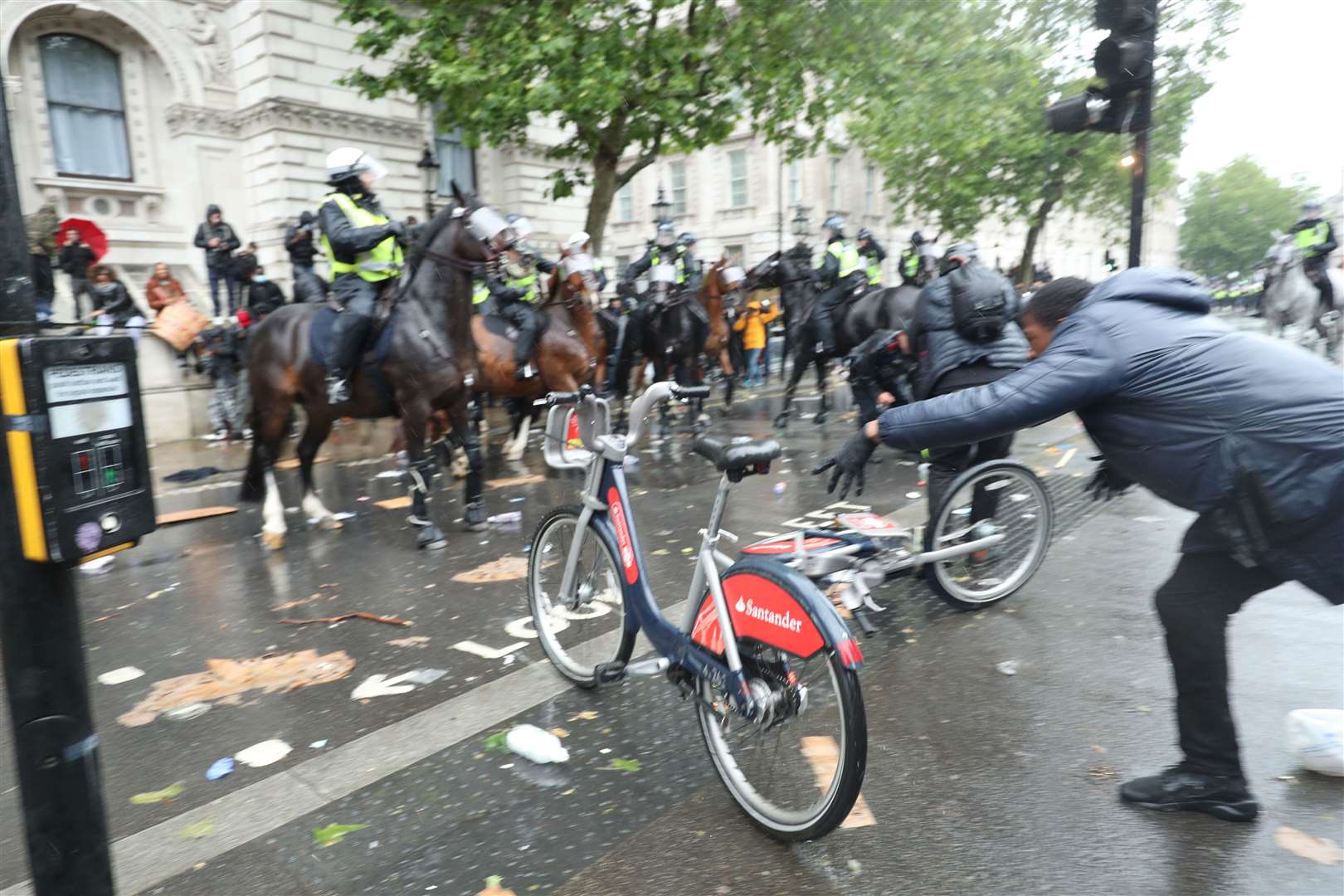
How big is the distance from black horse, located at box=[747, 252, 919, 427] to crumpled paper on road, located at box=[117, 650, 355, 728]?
6.62m

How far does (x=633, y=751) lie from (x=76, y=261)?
14355 mm

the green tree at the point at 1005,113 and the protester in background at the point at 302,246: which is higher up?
the green tree at the point at 1005,113

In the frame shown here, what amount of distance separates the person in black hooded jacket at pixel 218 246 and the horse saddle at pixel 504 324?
840 cm

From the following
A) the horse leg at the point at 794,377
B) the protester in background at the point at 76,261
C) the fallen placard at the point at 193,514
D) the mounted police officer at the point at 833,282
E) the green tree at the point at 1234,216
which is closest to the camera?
the fallen placard at the point at 193,514

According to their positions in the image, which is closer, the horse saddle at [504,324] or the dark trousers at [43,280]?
the dark trousers at [43,280]

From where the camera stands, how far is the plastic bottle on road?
11.4 ft

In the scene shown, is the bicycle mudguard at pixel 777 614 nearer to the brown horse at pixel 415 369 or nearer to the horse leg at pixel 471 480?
the brown horse at pixel 415 369

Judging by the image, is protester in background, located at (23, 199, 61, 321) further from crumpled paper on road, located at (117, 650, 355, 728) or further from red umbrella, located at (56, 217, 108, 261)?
crumpled paper on road, located at (117, 650, 355, 728)

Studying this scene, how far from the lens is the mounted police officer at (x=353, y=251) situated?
266 inches

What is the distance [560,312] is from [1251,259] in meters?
85.4

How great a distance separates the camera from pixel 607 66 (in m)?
14.1

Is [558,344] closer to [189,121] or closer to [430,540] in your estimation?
[430,540]

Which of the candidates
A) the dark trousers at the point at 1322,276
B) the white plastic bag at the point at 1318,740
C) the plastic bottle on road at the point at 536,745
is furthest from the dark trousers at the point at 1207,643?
the dark trousers at the point at 1322,276

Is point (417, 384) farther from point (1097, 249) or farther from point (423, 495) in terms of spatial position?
point (1097, 249)
